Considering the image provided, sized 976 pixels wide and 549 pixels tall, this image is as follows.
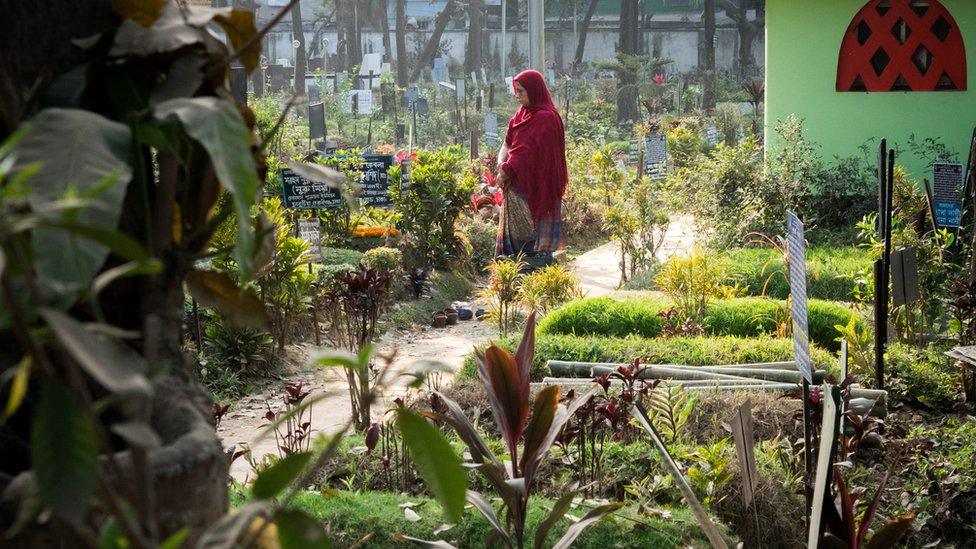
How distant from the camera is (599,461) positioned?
4.20 meters

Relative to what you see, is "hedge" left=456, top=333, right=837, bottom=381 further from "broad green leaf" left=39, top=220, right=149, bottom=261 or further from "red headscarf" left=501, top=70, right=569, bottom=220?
"broad green leaf" left=39, top=220, right=149, bottom=261

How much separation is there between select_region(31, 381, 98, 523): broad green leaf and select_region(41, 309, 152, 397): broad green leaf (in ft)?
0.17

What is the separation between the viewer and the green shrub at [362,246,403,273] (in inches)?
354

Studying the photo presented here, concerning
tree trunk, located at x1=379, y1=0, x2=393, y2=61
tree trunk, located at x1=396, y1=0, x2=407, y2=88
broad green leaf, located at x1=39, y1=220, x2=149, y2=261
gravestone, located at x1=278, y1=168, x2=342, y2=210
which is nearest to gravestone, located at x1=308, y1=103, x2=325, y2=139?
gravestone, located at x1=278, y1=168, x2=342, y2=210

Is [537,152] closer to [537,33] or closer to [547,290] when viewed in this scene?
[547,290]

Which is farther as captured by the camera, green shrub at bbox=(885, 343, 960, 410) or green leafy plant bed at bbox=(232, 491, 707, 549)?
green shrub at bbox=(885, 343, 960, 410)

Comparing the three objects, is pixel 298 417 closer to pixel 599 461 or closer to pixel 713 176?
pixel 599 461

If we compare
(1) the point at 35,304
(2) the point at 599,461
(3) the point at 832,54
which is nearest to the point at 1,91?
(1) the point at 35,304

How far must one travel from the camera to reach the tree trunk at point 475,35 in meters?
32.1

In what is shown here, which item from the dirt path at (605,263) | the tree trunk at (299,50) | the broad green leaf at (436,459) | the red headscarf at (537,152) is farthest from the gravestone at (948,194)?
the tree trunk at (299,50)

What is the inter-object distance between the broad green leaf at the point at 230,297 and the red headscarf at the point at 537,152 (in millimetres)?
8326

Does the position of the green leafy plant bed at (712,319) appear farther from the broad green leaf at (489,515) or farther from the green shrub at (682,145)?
the green shrub at (682,145)

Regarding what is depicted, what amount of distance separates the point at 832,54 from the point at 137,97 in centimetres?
1114

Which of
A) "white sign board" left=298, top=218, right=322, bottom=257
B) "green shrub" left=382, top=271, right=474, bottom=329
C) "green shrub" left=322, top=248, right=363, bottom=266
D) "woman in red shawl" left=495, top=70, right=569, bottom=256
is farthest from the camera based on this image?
"woman in red shawl" left=495, top=70, right=569, bottom=256
